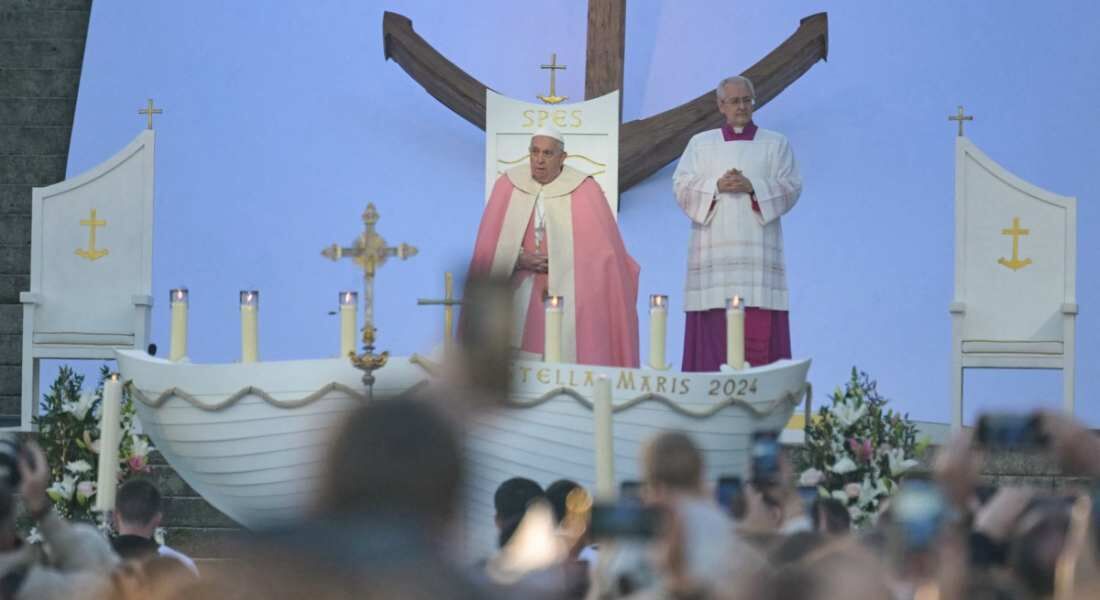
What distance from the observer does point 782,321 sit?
27.7 feet

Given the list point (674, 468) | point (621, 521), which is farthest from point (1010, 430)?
point (621, 521)

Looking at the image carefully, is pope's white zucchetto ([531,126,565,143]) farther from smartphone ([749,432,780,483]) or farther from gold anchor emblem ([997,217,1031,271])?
smartphone ([749,432,780,483])

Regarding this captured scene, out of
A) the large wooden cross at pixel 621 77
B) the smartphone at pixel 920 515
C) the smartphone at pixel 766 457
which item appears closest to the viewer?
the smartphone at pixel 920 515

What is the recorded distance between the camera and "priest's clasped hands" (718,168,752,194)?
8258 mm

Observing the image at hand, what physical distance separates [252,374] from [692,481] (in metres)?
2.97

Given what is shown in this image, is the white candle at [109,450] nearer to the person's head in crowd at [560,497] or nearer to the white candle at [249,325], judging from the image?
the white candle at [249,325]

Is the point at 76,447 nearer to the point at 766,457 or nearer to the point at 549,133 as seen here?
the point at 549,133

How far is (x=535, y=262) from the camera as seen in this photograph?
7902 mm

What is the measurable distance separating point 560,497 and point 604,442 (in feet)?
0.68

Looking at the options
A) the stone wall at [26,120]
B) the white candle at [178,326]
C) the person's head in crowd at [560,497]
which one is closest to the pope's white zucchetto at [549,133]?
the white candle at [178,326]

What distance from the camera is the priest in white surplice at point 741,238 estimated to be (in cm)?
837

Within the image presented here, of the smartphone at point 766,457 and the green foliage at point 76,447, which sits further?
the green foliage at point 76,447

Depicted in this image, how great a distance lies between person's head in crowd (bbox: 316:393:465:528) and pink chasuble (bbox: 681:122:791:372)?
6212mm

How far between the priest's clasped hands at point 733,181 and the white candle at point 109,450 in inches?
140
